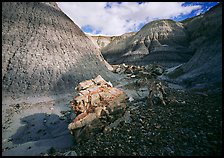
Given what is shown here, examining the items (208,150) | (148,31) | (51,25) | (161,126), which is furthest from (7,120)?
(148,31)

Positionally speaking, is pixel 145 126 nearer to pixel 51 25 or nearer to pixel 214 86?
pixel 214 86

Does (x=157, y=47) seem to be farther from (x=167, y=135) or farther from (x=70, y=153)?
(x=70, y=153)

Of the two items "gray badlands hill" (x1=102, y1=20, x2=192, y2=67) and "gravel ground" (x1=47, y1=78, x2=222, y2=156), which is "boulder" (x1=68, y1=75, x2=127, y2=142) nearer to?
"gravel ground" (x1=47, y1=78, x2=222, y2=156)

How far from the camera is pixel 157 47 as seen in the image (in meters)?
30.0

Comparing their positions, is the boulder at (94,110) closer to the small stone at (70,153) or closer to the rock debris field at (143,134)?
the rock debris field at (143,134)

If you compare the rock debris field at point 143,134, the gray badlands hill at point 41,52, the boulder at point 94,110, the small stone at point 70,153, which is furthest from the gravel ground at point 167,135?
the gray badlands hill at point 41,52

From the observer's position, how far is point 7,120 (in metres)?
7.76

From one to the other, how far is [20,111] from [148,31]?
107 ft

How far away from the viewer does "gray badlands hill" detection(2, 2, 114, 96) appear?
1091 centimetres

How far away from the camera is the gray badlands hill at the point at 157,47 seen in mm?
26922

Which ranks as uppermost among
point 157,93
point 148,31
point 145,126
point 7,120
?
point 148,31

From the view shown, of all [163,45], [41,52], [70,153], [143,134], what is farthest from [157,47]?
[70,153]

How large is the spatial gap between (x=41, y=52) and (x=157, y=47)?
23.4 metres

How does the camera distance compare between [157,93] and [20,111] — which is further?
[20,111]
